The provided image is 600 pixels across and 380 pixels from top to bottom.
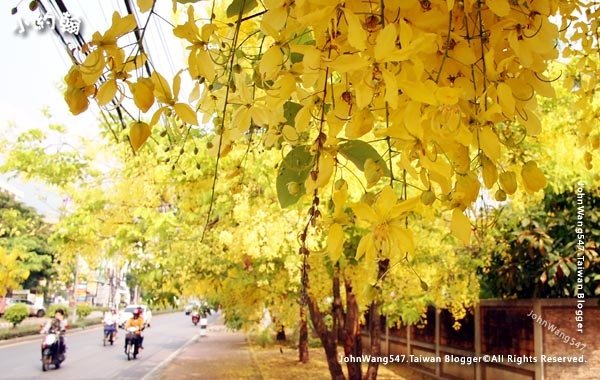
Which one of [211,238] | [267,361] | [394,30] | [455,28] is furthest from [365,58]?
[267,361]

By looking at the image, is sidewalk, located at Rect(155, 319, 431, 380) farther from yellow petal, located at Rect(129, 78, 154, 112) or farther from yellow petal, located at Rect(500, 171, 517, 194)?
yellow petal, located at Rect(129, 78, 154, 112)

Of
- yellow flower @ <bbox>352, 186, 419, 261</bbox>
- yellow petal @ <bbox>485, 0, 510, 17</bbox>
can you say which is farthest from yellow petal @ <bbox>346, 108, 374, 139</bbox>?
yellow petal @ <bbox>485, 0, 510, 17</bbox>

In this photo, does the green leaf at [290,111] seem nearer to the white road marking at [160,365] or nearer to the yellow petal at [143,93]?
the yellow petal at [143,93]

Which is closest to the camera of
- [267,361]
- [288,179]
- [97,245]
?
[288,179]

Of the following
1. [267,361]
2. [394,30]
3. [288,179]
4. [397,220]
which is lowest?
[267,361]

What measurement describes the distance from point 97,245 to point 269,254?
11.7 feet

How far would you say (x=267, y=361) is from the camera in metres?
14.4

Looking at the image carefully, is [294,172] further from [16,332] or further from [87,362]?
[16,332]

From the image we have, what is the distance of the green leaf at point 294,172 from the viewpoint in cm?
104

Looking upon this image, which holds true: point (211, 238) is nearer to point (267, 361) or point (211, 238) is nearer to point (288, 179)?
point (288, 179)

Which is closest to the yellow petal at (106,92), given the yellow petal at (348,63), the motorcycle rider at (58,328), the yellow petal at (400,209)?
the yellow petal at (348,63)

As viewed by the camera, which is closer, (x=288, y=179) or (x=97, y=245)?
(x=288, y=179)

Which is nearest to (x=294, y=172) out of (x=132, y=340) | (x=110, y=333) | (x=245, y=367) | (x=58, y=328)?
(x=245, y=367)

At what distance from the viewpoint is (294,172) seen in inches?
43.2
